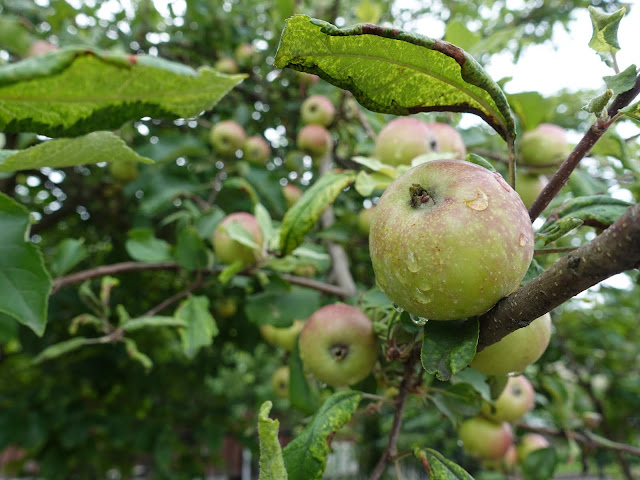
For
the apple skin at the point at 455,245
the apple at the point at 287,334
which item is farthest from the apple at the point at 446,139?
the apple at the point at 287,334

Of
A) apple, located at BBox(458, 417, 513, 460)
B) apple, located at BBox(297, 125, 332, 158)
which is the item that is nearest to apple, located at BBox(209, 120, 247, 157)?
apple, located at BBox(297, 125, 332, 158)

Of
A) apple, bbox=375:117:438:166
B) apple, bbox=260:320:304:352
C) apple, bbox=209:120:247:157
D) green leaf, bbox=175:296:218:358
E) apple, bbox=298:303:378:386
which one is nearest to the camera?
apple, bbox=298:303:378:386

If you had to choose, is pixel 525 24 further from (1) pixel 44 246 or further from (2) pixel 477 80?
(1) pixel 44 246

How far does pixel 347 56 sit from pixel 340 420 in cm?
54

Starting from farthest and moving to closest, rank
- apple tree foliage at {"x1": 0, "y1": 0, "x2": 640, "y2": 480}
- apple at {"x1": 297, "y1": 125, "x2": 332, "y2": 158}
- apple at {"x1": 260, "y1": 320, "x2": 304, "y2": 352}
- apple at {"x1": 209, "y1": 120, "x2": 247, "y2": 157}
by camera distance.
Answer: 1. apple at {"x1": 209, "y1": 120, "x2": 247, "y2": 157}
2. apple at {"x1": 297, "y1": 125, "x2": 332, "y2": 158}
3. apple at {"x1": 260, "y1": 320, "x2": 304, "y2": 352}
4. apple tree foliage at {"x1": 0, "y1": 0, "x2": 640, "y2": 480}

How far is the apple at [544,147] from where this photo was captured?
1389 millimetres

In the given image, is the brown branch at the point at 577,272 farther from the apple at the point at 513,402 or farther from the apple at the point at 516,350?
the apple at the point at 513,402

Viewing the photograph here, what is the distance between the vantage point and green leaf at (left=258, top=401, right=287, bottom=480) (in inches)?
21.4

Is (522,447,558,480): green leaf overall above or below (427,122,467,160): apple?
below

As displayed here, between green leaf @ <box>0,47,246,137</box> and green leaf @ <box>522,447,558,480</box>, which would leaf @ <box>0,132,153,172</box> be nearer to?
green leaf @ <box>0,47,246,137</box>

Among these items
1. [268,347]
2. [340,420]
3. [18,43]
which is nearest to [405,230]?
[340,420]

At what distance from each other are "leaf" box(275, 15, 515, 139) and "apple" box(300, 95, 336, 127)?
4.22ft

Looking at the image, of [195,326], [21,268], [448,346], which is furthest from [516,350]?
[195,326]

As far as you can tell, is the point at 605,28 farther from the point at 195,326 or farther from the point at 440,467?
the point at 195,326
